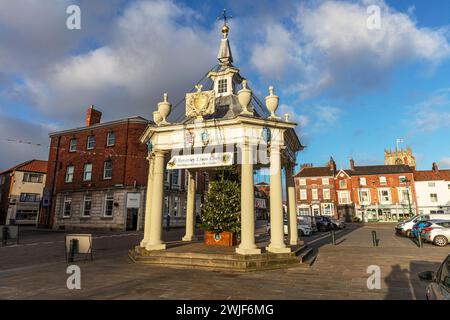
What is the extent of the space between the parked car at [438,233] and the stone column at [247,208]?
13.1 meters

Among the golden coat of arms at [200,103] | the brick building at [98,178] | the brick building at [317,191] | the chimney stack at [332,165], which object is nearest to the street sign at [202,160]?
the golden coat of arms at [200,103]

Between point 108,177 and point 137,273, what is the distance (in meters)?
22.6

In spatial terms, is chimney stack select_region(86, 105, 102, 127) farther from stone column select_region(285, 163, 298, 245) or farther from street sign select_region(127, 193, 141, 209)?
stone column select_region(285, 163, 298, 245)

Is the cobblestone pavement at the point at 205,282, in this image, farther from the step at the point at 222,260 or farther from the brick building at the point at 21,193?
the brick building at the point at 21,193

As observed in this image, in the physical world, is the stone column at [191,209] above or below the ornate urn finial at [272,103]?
below

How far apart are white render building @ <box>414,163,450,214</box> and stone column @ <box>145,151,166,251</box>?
51.6 meters

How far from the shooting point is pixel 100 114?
A: 33.6m

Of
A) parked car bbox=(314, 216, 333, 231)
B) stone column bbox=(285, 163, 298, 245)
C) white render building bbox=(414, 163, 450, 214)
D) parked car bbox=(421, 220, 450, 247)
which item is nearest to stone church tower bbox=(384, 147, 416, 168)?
white render building bbox=(414, 163, 450, 214)

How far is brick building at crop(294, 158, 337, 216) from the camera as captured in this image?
52.0 metres

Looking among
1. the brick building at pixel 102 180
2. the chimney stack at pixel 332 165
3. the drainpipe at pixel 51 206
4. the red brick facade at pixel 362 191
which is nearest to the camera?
the brick building at pixel 102 180

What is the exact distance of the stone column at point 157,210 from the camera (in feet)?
32.5

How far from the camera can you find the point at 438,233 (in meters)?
15.5

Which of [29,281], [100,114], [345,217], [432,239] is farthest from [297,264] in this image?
[345,217]

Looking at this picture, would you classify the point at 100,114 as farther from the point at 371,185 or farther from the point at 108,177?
the point at 371,185
